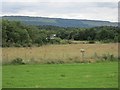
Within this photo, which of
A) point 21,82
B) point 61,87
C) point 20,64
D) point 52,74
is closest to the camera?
point 61,87

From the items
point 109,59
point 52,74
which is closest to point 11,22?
point 109,59

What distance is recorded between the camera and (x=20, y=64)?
27.5 meters

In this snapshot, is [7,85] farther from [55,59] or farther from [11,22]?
[11,22]

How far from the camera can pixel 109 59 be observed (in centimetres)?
3038

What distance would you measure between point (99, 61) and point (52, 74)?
10.2 m

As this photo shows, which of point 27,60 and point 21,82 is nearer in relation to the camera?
point 21,82

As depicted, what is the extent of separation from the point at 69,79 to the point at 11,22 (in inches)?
1946

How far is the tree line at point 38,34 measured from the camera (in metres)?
56.2

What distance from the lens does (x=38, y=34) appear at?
2751 inches

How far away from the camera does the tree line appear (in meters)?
56.2

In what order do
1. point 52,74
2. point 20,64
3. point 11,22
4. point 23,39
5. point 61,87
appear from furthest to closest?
point 11,22 → point 23,39 → point 20,64 → point 52,74 → point 61,87

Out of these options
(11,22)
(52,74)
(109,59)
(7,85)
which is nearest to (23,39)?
(11,22)

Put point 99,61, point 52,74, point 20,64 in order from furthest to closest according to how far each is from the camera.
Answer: point 99,61 < point 20,64 < point 52,74

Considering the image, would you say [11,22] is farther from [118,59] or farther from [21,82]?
[21,82]
